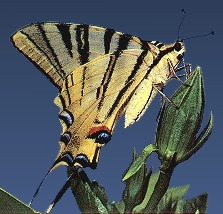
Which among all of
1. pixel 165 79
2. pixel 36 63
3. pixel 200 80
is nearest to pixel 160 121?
pixel 200 80

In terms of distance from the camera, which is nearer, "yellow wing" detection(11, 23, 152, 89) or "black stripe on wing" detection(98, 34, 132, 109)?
"yellow wing" detection(11, 23, 152, 89)

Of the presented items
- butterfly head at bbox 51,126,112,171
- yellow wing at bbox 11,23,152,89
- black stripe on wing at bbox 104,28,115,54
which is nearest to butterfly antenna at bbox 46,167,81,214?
butterfly head at bbox 51,126,112,171

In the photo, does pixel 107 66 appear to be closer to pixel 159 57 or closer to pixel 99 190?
pixel 159 57

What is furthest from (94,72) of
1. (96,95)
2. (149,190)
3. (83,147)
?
(149,190)

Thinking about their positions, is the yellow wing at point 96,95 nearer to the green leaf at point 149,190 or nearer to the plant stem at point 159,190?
the green leaf at point 149,190

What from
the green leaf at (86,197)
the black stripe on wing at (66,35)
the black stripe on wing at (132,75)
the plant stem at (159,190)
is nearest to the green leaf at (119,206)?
the green leaf at (86,197)

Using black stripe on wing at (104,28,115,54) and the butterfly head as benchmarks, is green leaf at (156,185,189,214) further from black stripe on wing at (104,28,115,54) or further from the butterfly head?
black stripe on wing at (104,28,115,54)

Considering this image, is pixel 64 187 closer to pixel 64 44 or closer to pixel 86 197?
pixel 86 197

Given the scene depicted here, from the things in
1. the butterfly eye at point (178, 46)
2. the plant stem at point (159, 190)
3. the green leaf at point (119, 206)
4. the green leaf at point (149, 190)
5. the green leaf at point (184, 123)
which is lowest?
the green leaf at point (119, 206)
